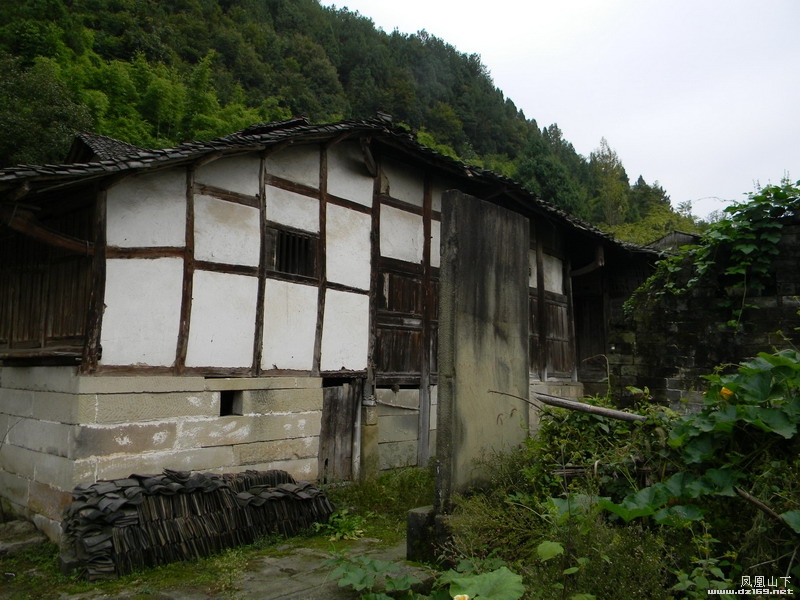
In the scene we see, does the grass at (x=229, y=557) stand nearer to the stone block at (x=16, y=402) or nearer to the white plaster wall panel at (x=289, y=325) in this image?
the stone block at (x=16, y=402)

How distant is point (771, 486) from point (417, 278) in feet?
26.0

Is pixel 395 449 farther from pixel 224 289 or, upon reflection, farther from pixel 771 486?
pixel 771 486

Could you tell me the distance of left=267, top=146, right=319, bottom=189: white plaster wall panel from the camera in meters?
8.87

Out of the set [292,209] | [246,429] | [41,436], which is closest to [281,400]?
[246,429]

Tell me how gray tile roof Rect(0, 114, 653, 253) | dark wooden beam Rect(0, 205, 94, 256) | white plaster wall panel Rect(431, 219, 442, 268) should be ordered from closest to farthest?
1. gray tile roof Rect(0, 114, 653, 253)
2. dark wooden beam Rect(0, 205, 94, 256)
3. white plaster wall panel Rect(431, 219, 442, 268)

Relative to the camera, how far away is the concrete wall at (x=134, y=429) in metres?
6.79

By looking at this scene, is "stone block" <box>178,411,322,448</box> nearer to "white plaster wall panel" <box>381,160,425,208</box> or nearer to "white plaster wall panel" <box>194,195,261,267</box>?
"white plaster wall panel" <box>194,195,261,267</box>

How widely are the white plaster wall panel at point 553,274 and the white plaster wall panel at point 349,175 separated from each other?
4967 mm

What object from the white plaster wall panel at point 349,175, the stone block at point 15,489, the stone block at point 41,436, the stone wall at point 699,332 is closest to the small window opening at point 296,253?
the white plaster wall panel at point 349,175

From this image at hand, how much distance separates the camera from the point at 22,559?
6.72 metres

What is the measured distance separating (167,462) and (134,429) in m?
0.60

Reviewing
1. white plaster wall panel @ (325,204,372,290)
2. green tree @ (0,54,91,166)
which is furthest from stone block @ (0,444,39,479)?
green tree @ (0,54,91,166)

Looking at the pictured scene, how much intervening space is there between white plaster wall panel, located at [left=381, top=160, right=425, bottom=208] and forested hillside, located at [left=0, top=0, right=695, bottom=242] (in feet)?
26.9

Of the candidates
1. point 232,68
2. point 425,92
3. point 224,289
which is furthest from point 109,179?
point 425,92
